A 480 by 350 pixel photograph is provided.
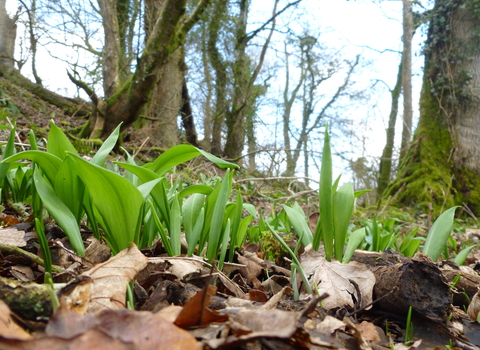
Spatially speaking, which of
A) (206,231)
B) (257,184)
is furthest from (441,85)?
(206,231)

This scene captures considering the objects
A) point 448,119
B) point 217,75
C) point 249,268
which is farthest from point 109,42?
point 249,268

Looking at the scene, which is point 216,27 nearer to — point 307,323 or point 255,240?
point 255,240

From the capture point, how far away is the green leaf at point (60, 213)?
110cm

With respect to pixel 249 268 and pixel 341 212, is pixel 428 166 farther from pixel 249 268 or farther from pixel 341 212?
pixel 249 268

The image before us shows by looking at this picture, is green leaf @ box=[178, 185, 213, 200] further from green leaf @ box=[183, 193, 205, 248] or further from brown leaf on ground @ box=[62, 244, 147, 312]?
brown leaf on ground @ box=[62, 244, 147, 312]

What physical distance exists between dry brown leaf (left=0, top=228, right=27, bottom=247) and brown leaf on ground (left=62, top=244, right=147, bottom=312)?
1.37 ft

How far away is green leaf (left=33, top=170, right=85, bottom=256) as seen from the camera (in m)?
1.10

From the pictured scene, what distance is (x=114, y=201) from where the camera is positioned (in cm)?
109

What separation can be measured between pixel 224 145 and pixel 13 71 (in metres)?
6.64

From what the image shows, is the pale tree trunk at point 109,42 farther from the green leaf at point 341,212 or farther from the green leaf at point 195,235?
the green leaf at point 341,212

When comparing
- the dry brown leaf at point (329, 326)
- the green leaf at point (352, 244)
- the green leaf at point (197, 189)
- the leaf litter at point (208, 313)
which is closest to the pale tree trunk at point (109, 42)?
the green leaf at point (197, 189)

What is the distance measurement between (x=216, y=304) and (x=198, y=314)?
28cm

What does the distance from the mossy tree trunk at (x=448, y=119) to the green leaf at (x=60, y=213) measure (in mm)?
7082

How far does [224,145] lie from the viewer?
32.3ft
